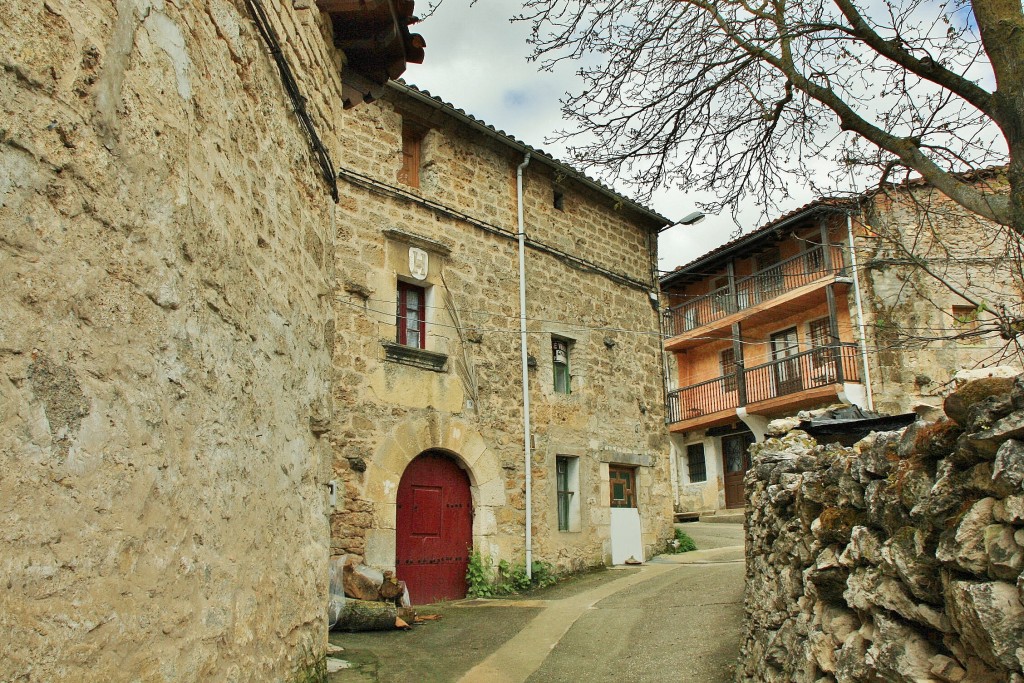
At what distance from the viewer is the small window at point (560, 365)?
36.4 ft

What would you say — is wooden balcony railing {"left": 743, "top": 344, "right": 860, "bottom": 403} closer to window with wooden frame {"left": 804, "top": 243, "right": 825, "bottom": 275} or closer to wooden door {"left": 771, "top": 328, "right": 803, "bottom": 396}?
wooden door {"left": 771, "top": 328, "right": 803, "bottom": 396}

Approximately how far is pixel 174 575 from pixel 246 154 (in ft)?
5.68

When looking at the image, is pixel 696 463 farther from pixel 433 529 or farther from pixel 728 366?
pixel 433 529

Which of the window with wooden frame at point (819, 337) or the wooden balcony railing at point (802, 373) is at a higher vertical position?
the window with wooden frame at point (819, 337)

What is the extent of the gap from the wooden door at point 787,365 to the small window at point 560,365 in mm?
7745

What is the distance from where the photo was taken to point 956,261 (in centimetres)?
526

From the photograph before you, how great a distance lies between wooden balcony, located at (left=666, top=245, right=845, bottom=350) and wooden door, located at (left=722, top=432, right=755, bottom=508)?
283cm

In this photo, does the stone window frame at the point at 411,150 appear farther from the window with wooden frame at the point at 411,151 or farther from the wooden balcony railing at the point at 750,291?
the wooden balcony railing at the point at 750,291

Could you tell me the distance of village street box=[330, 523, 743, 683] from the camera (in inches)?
210

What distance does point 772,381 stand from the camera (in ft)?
59.3

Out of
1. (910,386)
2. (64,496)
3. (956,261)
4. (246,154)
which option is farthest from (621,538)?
(64,496)

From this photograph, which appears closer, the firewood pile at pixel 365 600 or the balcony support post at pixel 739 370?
the firewood pile at pixel 365 600

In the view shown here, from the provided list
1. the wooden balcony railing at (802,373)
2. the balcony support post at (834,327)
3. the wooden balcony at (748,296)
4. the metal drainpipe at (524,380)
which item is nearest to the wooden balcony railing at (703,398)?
the wooden balcony railing at (802,373)

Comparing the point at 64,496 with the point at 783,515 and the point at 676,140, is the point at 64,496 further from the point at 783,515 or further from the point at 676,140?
the point at 676,140
